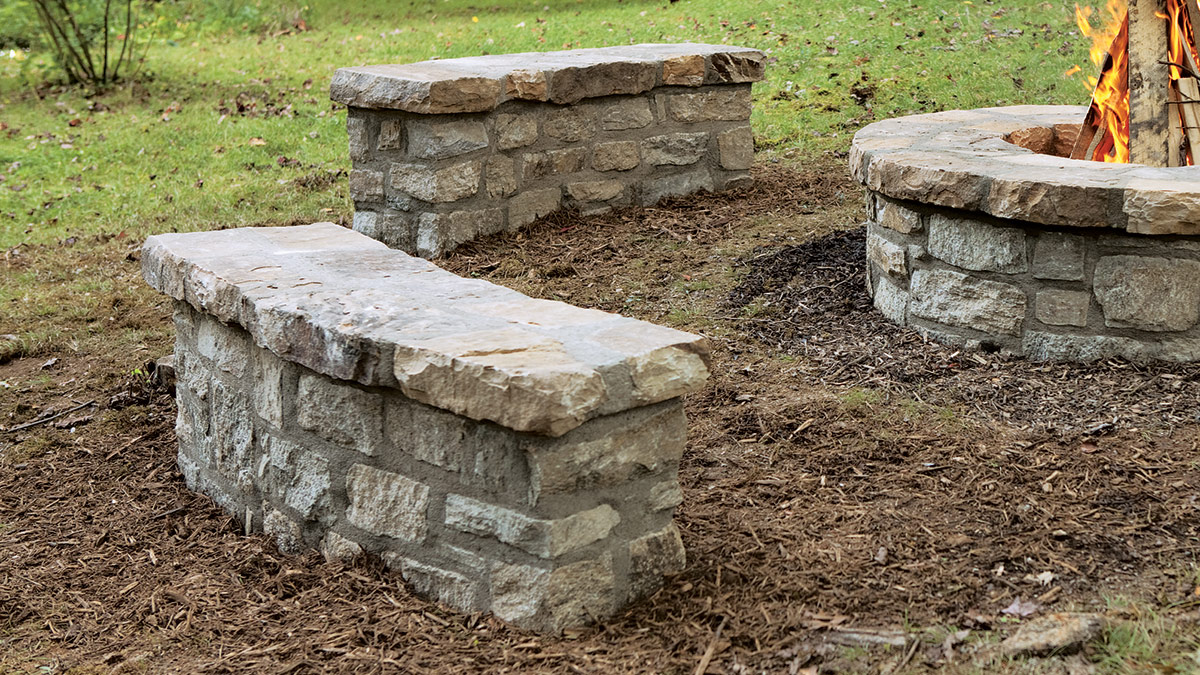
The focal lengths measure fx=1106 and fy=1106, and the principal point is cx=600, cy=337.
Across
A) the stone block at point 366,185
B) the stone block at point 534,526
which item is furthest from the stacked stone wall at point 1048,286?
the stone block at point 366,185

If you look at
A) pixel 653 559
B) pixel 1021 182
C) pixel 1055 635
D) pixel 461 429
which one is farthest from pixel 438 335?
pixel 1021 182

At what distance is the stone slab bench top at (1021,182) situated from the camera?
403 centimetres

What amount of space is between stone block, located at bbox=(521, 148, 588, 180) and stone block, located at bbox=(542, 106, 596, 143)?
8cm

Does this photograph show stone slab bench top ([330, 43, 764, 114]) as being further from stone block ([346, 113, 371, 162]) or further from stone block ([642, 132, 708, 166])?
stone block ([642, 132, 708, 166])

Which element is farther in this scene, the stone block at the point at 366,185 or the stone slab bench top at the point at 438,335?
the stone block at the point at 366,185

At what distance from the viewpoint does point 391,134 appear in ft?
20.1

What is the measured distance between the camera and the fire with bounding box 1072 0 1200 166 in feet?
16.5

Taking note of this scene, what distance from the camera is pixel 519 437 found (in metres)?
2.72

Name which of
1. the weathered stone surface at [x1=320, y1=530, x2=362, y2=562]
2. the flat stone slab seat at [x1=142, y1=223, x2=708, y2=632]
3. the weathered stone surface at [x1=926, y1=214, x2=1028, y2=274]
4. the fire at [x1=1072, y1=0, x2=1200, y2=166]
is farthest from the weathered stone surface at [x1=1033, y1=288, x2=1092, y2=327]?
the weathered stone surface at [x1=320, y1=530, x2=362, y2=562]

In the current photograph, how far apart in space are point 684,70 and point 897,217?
8.71ft

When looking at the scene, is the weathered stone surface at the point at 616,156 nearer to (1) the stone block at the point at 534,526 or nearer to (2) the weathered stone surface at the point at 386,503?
(2) the weathered stone surface at the point at 386,503

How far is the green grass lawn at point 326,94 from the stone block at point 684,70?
150cm

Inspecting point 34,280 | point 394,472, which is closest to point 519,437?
point 394,472

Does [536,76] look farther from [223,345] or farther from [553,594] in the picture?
[553,594]
